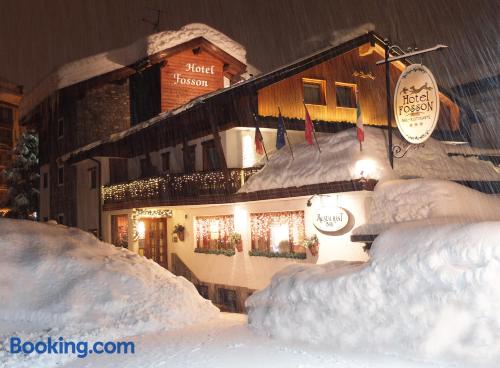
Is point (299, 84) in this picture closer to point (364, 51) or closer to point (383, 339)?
point (364, 51)

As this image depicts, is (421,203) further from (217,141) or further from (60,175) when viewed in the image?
(60,175)

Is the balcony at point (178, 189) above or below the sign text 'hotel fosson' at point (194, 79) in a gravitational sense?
below

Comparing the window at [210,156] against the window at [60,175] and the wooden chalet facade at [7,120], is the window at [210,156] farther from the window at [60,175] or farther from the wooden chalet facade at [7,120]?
the wooden chalet facade at [7,120]

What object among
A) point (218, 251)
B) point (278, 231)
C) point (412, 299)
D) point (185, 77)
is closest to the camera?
point (412, 299)

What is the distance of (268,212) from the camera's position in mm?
17922

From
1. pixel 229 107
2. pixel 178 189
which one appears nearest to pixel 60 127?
pixel 178 189

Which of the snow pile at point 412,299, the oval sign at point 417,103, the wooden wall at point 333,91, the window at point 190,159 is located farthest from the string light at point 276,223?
the snow pile at point 412,299

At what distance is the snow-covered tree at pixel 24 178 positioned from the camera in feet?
129

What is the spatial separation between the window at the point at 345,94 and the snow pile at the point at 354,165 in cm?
335

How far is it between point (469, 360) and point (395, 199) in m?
6.23

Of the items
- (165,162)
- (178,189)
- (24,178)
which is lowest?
(178,189)

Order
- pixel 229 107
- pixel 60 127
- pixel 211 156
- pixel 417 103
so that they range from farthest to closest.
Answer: pixel 60 127 → pixel 211 156 → pixel 229 107 → pixel 417 103

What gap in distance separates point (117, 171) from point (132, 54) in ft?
23.3

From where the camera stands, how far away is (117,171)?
2653 centimetres
